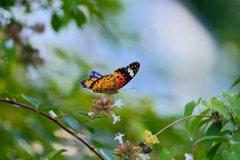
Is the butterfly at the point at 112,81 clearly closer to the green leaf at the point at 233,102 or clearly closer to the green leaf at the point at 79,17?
the green leaf at the point at 233,102

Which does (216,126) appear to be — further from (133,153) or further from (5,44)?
(5,44)

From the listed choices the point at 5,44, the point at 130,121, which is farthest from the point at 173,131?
the point at 5,44

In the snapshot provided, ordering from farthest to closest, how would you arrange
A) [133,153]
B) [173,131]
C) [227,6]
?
1. [227,6]
2. [173,131]
3. [133,153]

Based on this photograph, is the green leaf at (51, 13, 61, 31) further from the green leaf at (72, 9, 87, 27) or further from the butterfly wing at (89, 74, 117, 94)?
the butterfly wing at (89, 74, 117, 94)

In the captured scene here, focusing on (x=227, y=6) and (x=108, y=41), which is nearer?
(x=108, y=41)

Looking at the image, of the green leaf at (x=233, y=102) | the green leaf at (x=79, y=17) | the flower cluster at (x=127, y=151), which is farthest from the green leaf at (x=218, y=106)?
the green leaf at (x=79, y=17)

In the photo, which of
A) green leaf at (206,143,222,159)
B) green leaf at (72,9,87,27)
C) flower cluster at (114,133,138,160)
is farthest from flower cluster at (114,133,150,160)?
green leaf at (72,9,87,27)

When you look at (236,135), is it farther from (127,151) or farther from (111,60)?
(111,60)
